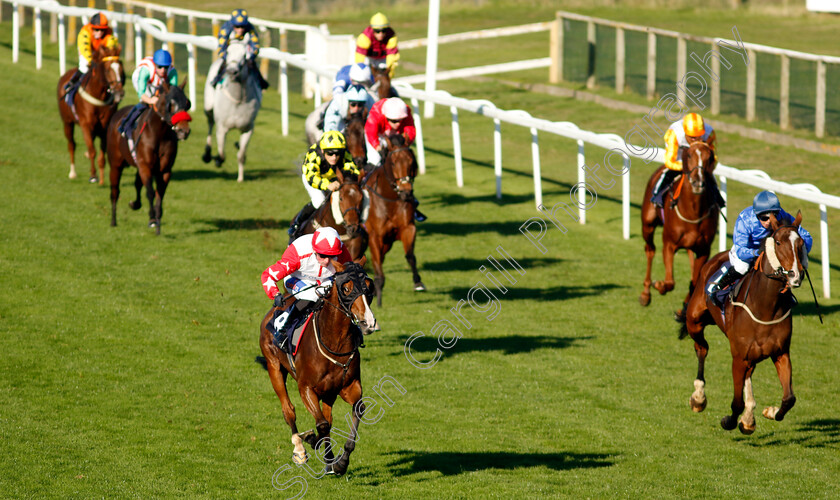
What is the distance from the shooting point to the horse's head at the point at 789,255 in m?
7.91

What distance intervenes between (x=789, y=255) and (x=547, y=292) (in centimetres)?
577

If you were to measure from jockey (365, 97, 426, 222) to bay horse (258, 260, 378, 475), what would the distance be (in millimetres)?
5020

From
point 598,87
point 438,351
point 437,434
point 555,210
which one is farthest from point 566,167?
point 437,434

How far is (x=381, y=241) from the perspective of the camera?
42.2ft

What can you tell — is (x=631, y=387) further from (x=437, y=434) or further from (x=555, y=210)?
(x=555, y=210)

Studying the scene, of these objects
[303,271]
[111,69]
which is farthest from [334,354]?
[111,69]

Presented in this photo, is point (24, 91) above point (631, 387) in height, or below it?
above

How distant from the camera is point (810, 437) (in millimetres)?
9320

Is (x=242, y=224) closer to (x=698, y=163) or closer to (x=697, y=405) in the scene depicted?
(x=698, y=163)

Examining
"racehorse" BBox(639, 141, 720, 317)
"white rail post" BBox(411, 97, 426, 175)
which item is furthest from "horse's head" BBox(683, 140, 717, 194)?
"white rail post" BBox(411, 97, 426, 175)

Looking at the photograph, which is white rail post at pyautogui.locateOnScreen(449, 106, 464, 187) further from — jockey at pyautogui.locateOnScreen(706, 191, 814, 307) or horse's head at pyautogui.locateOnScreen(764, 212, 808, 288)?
horse's head at pyautogui.locateOnScreen(764, 212, 808, 288)

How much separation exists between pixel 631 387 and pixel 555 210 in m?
6.72

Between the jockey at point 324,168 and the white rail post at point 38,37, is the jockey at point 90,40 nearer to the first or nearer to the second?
the jockey at point 324,168

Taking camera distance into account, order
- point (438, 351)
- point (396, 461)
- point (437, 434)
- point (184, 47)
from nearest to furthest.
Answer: point (396, 461)
point (437, 434)
point (438, 351)
point (184, 47)
